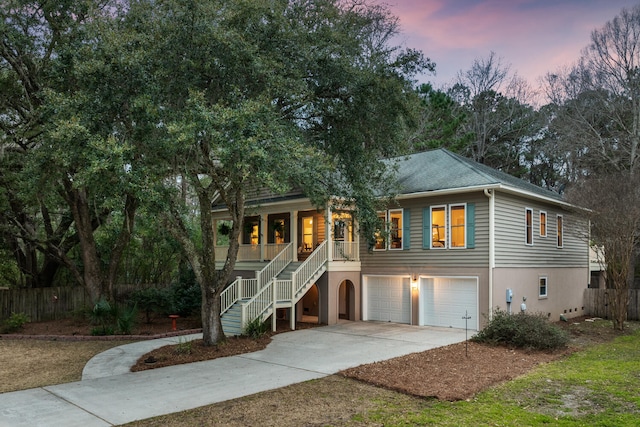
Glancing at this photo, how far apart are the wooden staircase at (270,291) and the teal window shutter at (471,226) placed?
A: 4668 mm

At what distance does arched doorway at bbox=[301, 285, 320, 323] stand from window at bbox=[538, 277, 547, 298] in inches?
313

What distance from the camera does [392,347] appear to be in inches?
476

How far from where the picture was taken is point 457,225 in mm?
15516

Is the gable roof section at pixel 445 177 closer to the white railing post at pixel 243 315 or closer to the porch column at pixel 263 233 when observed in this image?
the porch column at pixel 263 233

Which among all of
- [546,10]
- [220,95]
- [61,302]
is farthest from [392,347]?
[61,302]

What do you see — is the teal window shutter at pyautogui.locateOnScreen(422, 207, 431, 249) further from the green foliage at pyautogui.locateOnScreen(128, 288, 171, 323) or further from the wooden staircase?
the green foliage at pyautogui.locateOnScreen(128, 288, 171, 323)

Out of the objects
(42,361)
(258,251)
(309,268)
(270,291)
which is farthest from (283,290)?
(42,361)

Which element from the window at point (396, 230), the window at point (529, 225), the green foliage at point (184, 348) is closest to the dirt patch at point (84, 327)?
the green foliage at point (184, 348)

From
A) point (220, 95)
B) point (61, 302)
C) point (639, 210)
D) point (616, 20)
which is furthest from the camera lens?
point (616, 20)

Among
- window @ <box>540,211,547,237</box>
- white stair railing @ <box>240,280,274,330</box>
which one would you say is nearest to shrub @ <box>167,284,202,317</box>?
white stair railing @ <box>240,280,274,330</box>

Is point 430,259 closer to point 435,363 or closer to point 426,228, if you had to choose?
point 426,228

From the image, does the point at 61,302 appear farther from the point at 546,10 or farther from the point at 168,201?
the point at 546,10

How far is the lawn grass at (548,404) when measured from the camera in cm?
638

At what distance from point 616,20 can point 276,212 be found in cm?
1907
